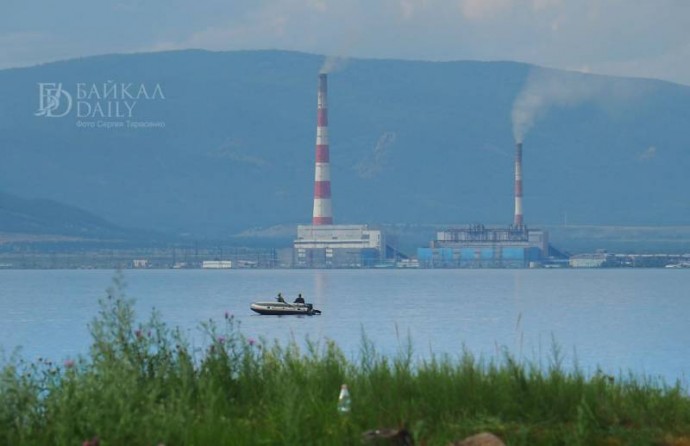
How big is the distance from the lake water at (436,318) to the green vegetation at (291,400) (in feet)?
47.8

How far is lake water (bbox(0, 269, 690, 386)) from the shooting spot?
195 feet

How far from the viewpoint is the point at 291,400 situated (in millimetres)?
Result: 12242

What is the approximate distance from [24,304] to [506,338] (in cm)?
5158

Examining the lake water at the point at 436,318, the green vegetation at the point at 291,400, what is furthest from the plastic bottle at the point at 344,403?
the lake water at the point at 436,318

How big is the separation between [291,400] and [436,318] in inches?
2997

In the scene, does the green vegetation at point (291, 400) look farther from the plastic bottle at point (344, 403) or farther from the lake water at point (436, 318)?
the lake water at point (436, 318)

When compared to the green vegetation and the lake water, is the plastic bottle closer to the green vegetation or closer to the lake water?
the green vegetation

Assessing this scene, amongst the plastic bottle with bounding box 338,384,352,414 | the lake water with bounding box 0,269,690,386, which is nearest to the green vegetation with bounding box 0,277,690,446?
the plastic bottle with bounding box 338,384,352,414

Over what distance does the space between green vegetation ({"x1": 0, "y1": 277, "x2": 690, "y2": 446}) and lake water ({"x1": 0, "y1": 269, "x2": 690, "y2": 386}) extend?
47.8 ft

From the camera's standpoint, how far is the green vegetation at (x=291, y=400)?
1231 cm

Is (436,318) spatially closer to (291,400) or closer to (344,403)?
(344,403)

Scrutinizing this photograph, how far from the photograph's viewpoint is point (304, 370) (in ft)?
48.7

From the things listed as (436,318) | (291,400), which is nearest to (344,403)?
(291,400)

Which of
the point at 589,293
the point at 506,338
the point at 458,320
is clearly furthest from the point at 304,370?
the point at 589,293
